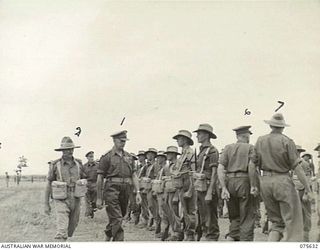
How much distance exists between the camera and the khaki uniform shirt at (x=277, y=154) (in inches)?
234

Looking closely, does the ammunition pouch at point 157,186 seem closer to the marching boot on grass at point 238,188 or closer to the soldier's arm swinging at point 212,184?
the soldier's arm swinging at point 212,184

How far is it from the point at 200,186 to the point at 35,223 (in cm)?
184

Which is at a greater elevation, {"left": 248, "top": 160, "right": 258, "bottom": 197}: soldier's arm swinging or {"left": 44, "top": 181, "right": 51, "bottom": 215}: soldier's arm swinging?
{"left": 248, "top": 160, "right": 258, "bottom": 197}: soldier's arm swinging

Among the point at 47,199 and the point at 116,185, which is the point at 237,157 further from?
the point at 47,199

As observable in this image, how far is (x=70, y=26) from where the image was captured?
21.8 feet

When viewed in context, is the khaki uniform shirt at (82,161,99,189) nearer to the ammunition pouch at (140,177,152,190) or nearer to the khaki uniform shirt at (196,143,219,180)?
the ammunition pouch at (140,177,152,190)

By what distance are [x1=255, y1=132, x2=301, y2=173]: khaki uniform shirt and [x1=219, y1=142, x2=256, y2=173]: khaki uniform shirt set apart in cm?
14

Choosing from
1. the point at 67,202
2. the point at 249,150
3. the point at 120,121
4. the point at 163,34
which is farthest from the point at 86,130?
the point at 249,150

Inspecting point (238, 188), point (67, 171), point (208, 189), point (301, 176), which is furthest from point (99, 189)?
point (301, 176)

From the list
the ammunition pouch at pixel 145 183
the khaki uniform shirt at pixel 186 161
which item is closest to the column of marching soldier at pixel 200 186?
the khaki uniform shirt at pixel 186 161

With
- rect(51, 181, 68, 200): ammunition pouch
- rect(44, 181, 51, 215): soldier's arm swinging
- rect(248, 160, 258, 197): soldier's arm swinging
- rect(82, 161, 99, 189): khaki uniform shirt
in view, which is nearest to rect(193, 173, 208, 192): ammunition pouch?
rect(248, 160, 258, 197): soldier's arm swinging

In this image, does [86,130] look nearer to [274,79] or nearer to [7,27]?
[7,27]

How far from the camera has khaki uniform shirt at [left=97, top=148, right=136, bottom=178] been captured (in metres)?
6.29

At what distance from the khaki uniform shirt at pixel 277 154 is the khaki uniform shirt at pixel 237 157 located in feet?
0.47
